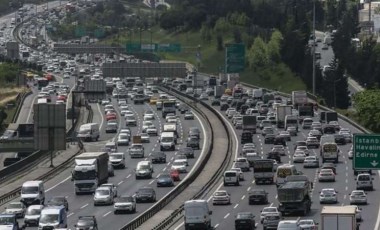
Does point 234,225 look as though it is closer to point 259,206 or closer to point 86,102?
point 259,206

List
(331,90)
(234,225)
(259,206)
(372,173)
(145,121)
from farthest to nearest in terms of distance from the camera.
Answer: (331,90)
(145,121)
(372,173)
(259,206)
(234,225)

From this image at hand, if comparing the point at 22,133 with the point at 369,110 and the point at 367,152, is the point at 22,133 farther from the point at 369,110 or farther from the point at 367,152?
the point at 367,152

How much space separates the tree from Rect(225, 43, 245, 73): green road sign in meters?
45.4

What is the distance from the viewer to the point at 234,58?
11862 centimetres

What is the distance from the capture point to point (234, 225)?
197 ft

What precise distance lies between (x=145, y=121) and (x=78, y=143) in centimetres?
1957

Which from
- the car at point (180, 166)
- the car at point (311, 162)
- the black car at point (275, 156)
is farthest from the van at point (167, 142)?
the car at point (311, 162)

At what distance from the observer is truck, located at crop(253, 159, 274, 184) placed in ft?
255

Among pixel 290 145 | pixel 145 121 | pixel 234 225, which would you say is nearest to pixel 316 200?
pixel 234 225

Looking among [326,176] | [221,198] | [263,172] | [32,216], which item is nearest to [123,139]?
[263,172]

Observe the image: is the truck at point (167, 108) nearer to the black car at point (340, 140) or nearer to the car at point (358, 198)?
the black car at point (340, 140)

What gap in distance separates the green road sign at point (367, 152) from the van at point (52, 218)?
15871 millimetres

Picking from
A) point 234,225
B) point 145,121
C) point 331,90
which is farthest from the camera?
point 331,90

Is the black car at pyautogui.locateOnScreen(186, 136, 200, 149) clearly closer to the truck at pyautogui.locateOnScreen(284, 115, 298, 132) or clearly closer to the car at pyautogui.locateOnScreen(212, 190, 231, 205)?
the truck at pyautogui.locateOnScreen(284, 115, 298, 132)
